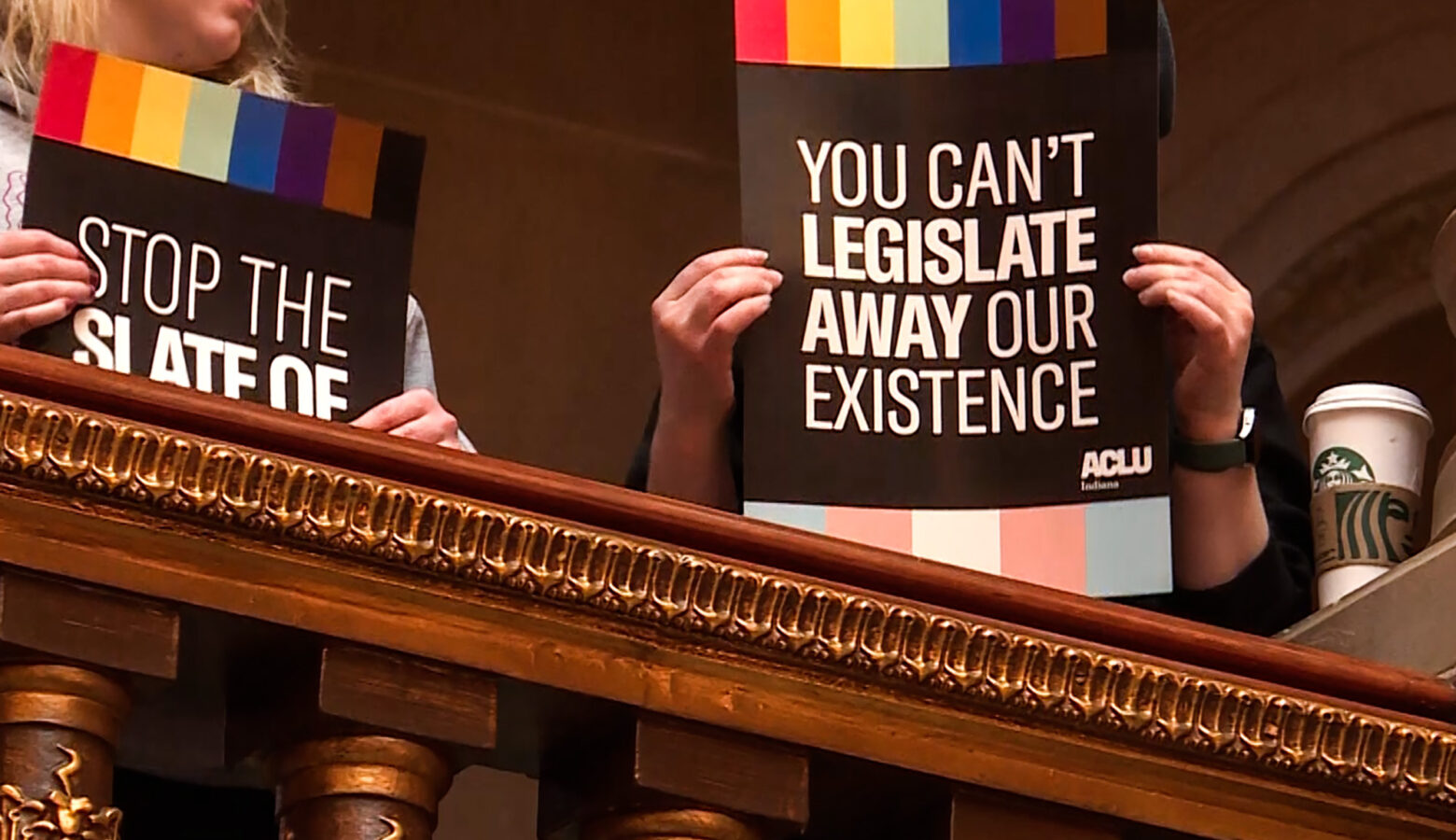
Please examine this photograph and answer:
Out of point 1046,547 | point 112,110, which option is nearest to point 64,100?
point 112,110

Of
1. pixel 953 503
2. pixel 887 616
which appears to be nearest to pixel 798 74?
pixel 953 503

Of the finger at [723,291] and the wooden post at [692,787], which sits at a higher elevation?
the finger at [723,291]

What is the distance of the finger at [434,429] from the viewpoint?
4.25ft

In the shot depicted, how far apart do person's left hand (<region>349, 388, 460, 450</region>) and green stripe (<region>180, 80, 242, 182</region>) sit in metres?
0.11

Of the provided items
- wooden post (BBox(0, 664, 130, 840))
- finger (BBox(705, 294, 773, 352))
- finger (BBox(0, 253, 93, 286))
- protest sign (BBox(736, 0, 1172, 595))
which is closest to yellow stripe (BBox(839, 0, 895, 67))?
protest sign (BBox(736, 0, 1172, 595))

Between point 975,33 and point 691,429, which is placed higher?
point 975,33

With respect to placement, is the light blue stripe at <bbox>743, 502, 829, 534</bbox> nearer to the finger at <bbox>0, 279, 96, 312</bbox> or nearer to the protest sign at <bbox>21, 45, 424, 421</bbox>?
the protest sign at <bbox>21, 45, 424, 421</bbox>

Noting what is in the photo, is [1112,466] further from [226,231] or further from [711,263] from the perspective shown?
[226,231]

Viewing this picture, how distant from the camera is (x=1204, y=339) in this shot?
4.54 ft

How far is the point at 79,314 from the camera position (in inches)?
47.0

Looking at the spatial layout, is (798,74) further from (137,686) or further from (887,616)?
(137,686)

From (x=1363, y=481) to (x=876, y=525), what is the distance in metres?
0.33

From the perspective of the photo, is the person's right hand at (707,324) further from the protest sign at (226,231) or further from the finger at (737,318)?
the protest sign at (226,231)

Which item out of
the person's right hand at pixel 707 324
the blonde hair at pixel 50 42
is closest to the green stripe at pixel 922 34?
the person's right hand at pixel 707 324
